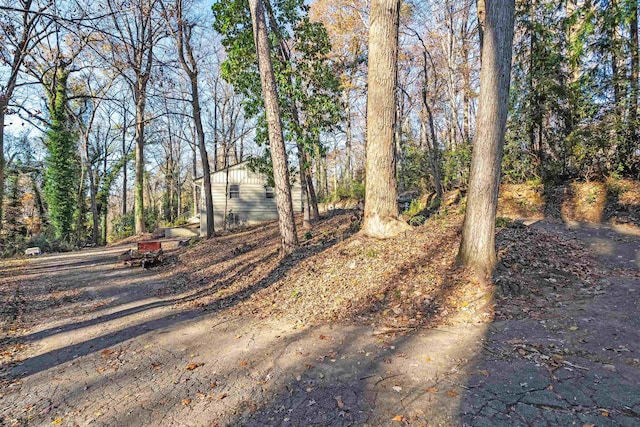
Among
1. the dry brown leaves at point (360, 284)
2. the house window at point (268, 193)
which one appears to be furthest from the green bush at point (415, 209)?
the house window at point (268, 193)

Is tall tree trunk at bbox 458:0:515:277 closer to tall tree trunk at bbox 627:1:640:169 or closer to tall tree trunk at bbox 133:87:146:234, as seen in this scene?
tall tree trunk at bbox 627:1:640:169

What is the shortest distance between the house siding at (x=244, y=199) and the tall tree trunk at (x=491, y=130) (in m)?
16.5

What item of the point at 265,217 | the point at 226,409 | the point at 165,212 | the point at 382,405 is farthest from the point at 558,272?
the point at 165,212

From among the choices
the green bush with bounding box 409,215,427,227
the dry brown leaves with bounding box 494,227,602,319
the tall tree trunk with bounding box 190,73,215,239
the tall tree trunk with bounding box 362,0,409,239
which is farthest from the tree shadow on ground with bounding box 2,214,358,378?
the tall tree trunk with bounding box 190,73,215,239

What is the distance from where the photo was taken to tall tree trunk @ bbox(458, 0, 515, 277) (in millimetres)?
4938

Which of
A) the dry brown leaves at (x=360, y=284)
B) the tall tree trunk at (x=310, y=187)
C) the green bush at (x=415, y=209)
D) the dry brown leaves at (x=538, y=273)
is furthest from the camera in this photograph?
the tall tree trunk at (x=310, y=187)

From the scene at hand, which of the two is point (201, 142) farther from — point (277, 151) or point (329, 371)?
point (329, 371)

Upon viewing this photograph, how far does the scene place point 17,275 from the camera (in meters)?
9.83

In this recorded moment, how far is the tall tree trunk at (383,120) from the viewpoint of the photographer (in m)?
6.42

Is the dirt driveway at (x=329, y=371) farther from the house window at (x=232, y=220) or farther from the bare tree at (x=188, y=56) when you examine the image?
the house window at (x=232, y=220)

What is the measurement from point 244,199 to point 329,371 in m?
18.6

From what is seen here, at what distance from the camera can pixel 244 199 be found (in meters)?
21.0

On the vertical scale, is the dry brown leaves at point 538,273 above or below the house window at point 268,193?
below

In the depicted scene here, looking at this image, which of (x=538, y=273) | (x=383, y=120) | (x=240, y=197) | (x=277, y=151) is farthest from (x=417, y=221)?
(x=240, y=197)
